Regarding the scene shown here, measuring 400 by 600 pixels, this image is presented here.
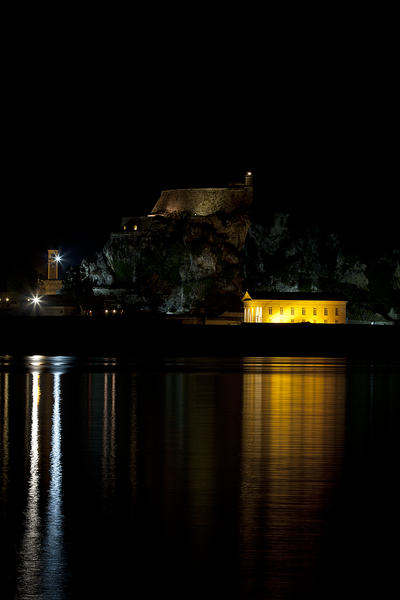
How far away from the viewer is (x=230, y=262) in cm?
7244

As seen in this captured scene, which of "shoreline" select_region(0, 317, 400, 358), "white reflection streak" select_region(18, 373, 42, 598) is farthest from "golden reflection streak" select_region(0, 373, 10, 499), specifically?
"shoreline" select_region(0, 317, 400, 358)

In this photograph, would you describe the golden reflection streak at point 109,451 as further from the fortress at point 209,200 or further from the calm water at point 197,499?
the fortress at point 209,200

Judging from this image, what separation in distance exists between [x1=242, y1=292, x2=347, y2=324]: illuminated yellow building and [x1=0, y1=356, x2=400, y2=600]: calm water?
37.6 meters

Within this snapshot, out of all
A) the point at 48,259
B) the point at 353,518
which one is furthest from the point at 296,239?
the point at 353,518

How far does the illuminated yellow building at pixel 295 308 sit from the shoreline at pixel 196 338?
13.5 ft

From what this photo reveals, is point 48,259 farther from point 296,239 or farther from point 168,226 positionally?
point 296,239

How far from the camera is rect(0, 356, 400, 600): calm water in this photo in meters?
6.42

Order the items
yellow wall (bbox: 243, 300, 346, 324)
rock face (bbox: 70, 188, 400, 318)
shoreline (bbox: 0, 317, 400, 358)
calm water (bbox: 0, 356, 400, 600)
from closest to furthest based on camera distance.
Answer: calm water (bbox: 0, 356, 400, 600), shoreline (bbox: 0, 317, 400, 358), yellow wall (bbox: 243, 300, 346, 324), rock face (bbox: 70, 188, 400, 318)

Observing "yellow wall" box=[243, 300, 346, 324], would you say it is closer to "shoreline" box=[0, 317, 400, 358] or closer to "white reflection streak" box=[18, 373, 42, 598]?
"shoreline" box=[0, 317, 400, 358]

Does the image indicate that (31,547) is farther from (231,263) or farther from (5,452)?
(231,263)

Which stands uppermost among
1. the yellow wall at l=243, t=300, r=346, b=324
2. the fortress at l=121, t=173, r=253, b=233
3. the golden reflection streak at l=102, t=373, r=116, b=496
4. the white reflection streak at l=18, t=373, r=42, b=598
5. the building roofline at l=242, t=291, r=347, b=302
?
the fortress at l=121, t=173, r=253, b=233

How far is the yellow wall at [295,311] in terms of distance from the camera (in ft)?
189

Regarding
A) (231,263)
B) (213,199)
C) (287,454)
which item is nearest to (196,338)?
(231,263)

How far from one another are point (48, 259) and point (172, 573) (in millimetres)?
84731
